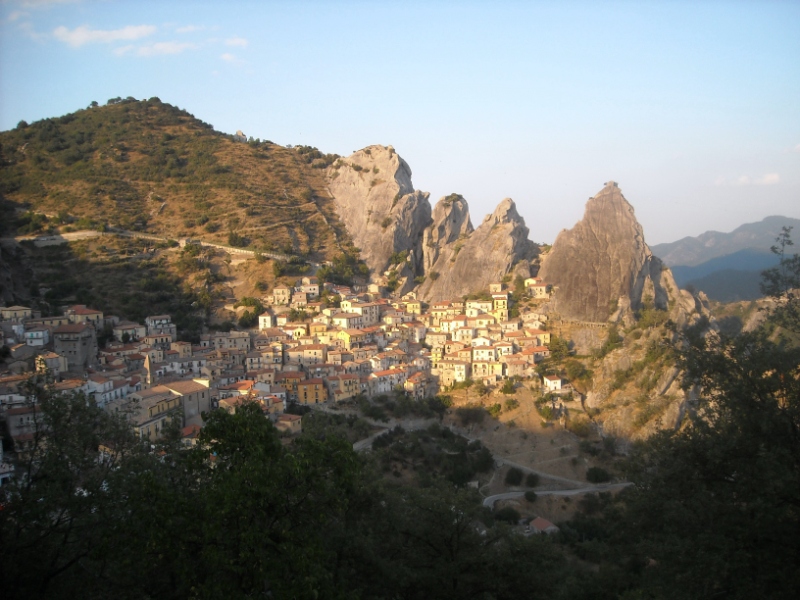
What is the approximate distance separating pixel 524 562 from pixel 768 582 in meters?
3.79

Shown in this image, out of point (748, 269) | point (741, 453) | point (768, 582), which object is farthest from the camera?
point (748, 269)

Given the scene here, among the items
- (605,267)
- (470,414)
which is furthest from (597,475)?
(605,267)

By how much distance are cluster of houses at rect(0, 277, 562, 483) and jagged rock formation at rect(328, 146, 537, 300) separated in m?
3.54

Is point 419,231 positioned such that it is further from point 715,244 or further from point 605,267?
point 715,244

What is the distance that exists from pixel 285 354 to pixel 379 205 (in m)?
24.6

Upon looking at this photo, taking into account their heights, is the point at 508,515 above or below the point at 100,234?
below

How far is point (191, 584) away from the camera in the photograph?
6.80 m

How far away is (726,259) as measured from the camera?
3538 inches

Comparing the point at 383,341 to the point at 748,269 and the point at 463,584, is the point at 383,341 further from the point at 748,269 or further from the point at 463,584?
the point at 748,269

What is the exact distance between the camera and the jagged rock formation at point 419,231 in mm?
46938

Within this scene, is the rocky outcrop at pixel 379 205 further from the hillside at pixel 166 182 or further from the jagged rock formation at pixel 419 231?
the hillside at pixel 166 182

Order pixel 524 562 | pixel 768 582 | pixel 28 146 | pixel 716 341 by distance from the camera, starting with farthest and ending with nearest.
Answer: pixel 28 146, pixel 524 562, pixel 716 341, pixel 768 582

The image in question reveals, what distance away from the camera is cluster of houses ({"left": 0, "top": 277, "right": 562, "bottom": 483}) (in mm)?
27109

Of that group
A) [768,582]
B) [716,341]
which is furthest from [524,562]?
[716,341]
